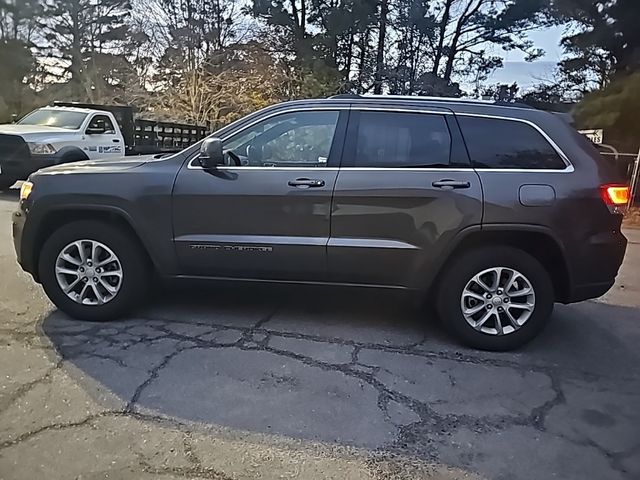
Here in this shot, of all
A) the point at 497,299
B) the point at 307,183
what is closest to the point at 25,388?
the point at 307,183

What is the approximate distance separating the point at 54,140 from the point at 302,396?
392 inches

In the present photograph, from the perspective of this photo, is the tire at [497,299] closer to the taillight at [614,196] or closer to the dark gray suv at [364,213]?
the dark gray suv at [364,213]

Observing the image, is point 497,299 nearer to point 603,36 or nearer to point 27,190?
point 27,190

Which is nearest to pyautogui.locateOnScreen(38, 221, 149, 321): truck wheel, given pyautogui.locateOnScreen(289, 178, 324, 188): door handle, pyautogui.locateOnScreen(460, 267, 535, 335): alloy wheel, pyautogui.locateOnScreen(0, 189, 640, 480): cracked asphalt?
pyautogui.locateOnScreen(0, 189, 640, 480): cracked asphalt

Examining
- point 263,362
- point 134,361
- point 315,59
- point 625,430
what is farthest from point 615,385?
point 315,59

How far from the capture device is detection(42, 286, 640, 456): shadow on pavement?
3.17 m

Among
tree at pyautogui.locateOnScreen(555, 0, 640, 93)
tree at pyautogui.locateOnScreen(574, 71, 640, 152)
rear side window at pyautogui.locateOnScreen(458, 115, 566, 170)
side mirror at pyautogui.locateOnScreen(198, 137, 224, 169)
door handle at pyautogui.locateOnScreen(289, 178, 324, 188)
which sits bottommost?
door handle at pyautogui.locateOnScreen(289, 178, 324, 188)

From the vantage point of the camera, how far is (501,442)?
2.98 metres

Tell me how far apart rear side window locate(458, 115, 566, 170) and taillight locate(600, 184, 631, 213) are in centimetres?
34

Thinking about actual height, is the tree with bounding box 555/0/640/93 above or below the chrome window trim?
above

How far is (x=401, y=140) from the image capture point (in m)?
4.31

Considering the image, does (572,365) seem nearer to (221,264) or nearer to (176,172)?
(221,264)

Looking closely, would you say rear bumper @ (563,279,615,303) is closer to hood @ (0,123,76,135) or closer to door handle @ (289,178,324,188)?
door handle @ (289,178,324,188)

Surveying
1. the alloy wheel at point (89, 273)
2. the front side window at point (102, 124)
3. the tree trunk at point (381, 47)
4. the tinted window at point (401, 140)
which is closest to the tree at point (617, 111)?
the tree trunk at point (381, 47)
